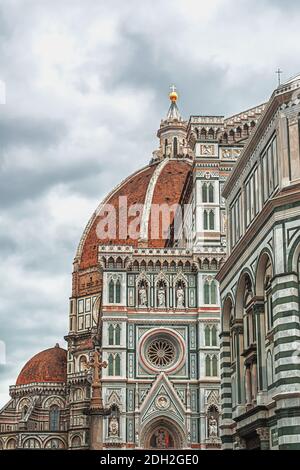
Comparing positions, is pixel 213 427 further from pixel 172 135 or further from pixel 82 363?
pixel 172 135

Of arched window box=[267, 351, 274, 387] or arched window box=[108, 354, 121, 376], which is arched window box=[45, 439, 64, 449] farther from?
arched window box=[267, 351, 274, 387]

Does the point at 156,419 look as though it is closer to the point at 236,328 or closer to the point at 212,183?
the point at 212,183

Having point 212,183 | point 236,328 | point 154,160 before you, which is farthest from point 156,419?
point 154,160

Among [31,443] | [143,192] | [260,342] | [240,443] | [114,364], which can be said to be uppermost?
[143,192]

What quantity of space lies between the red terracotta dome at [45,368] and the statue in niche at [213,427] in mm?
38461

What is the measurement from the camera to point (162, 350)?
5662cm

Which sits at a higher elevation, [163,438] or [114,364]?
[114,364]

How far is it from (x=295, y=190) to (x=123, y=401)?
1319 inches

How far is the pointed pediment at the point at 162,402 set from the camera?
5472 centimetres

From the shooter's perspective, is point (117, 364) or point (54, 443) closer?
point (117, 364)

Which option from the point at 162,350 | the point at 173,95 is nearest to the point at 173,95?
the point at 173,95

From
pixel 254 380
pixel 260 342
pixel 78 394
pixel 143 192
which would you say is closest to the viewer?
pixel 260 342

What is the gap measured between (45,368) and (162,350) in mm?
38428

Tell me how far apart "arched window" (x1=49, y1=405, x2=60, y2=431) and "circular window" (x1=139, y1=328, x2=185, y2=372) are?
112 ft
